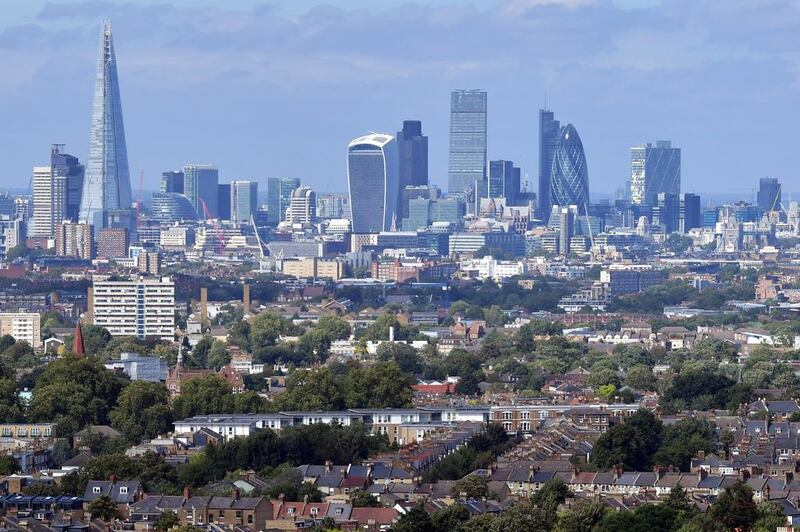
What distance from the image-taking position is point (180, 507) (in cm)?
4038

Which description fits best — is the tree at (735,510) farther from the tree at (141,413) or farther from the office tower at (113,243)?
the office tower at (113,243)

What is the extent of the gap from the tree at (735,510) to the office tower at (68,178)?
14534 centimetres

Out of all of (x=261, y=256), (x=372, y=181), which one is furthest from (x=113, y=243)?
(x=372, y=181)

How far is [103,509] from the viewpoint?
131 feet

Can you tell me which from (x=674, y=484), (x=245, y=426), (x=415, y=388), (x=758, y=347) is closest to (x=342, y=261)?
(x=758, y=347)

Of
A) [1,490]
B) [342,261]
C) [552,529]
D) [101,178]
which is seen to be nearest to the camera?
[552,529]

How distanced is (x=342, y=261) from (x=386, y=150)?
1575 inches

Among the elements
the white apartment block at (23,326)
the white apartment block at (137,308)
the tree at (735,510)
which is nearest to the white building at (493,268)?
the white apartment block at (137,308)

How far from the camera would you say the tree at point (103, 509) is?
3975 cm

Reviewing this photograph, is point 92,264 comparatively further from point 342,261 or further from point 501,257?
point 501,257

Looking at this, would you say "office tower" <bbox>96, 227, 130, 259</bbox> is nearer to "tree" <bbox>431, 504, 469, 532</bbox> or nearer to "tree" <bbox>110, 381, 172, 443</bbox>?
"tree" <bbox>110, 381, 172, 443</bbox>

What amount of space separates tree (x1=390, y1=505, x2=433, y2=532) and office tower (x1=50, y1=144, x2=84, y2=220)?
14595 cm

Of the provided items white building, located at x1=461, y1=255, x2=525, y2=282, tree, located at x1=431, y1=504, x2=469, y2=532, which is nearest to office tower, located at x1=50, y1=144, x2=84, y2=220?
white building, located at x1=461, y1=255, x2=525, y2=282

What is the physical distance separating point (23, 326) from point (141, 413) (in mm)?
39334
